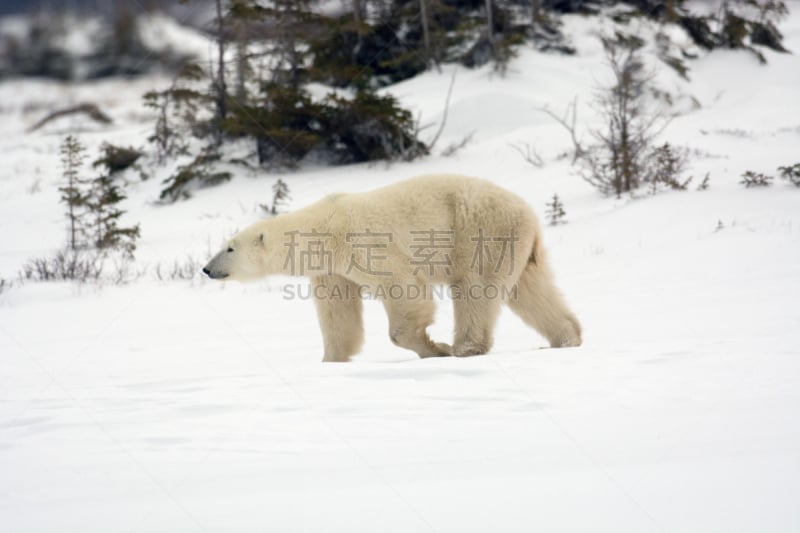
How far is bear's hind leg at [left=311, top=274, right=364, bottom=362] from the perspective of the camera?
4.80 meters

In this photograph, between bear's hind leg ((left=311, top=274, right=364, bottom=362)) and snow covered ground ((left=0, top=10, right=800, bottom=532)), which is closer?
snow covered ground ((left=0, top=10, right=800, bottom=532))

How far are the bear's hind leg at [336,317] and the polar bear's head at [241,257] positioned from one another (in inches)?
15.5

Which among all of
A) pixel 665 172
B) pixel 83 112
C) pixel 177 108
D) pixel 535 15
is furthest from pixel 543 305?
pixel 83 112

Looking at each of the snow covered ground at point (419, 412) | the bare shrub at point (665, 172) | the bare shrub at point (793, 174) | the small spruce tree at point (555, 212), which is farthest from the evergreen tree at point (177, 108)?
the bare shrub at point (793, 174)

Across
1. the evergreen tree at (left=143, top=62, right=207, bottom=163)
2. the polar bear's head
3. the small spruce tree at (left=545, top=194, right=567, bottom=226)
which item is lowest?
the small spruce tree at (left=545, top=194, right=567, bottom=226)

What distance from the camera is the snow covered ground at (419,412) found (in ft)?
6.44

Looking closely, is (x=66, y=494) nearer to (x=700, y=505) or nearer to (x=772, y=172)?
(x=700, y=505)

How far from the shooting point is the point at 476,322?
4.58 meters

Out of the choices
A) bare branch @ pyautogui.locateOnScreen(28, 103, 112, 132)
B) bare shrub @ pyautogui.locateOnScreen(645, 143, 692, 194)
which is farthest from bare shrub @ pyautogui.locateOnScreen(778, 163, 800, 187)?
bare branch @ pyautogui.locateOnScreen(28, 103, 112, 132)

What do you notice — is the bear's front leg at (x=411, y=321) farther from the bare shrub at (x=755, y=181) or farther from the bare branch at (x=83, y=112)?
the bare branch at (x=83, y=112)

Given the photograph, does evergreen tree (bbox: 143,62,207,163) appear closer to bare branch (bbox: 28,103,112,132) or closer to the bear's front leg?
bare branch (bbox: 28,103,112,132)

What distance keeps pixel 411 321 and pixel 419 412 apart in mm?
1776

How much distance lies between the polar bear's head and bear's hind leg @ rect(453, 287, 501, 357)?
136 centimetres

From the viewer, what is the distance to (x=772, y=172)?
9.88 meters
